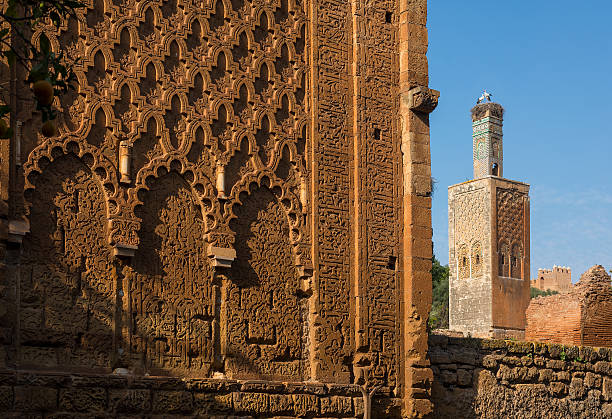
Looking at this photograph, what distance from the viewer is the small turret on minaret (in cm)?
3666

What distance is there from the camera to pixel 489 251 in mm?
34219

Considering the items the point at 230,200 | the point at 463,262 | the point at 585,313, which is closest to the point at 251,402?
the point at 230,200

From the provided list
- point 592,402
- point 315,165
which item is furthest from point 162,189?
point 592,402

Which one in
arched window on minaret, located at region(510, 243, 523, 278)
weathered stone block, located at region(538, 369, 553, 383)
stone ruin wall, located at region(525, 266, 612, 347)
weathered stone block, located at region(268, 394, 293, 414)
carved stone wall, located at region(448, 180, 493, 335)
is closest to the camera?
weathered stone block, located at region(268, 394, 293, 414)

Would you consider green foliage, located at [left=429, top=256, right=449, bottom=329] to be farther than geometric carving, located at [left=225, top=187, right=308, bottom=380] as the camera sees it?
Yes

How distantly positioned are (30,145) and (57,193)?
1.45ft

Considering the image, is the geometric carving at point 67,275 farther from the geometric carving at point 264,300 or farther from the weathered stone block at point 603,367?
the weathered stone block at point 603,367

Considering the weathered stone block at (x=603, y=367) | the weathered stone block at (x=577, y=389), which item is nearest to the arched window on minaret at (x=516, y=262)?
the weathered stone block at (x=603, y=367)

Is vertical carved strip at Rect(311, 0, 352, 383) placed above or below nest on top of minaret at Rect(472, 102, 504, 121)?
below

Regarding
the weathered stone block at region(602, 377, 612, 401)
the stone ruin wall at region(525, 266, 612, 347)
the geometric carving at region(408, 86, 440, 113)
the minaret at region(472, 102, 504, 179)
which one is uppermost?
the minaret at region(472, 102, 504, 179)

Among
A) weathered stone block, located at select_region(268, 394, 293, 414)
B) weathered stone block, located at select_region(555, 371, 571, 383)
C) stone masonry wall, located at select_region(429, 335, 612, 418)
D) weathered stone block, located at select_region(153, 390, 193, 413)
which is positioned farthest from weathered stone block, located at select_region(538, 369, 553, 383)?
weathered stone block, located at select_region(153, 390, 193, 413)

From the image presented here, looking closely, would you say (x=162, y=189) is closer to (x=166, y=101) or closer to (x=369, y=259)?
(x=166, y=101)

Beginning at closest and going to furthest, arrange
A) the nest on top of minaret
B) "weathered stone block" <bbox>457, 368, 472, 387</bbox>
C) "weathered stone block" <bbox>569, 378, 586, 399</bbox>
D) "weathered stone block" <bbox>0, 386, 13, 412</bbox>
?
"weathered stone block" <bbox>0, 386, 13, 412</bbox> → "weathered stone block" <bbox>457, 368, 472, 387</bbox> → "weathered stone block" <bbox>569, 378, 586, 399</bbox> → the nest on top of minaret

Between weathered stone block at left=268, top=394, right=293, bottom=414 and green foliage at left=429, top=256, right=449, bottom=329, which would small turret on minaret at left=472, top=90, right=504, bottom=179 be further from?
weathered stone block at left=268, top=394, right=293, bottom=414
